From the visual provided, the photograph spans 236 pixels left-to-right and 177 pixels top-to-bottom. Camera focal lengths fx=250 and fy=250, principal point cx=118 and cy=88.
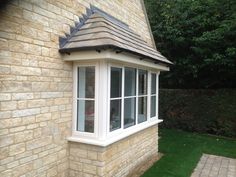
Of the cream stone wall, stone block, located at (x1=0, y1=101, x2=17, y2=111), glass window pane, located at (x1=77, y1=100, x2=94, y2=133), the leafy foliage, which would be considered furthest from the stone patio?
stone block, located at (x1=0, y1=101, x2=17, y2=111)

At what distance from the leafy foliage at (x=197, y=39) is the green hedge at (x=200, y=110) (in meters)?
1.09

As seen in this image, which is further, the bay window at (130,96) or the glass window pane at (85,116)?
the bay window at (130,96)

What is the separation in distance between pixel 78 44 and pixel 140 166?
12.9 ft

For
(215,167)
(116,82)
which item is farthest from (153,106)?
(116,82)

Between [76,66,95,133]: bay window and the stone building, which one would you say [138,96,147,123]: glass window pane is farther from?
[76,66,95,133]: bay window

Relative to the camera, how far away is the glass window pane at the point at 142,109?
716 cm

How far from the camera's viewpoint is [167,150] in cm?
894

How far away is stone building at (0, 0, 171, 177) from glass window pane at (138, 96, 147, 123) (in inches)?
21.3

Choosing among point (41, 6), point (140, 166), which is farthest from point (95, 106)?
point (140, 166)

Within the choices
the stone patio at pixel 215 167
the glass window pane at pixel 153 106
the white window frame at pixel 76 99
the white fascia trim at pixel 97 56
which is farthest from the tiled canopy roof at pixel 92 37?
the stone patio at pixel 215 167

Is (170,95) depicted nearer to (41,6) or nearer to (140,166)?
(140,166)

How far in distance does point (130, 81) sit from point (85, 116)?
1.64 metres

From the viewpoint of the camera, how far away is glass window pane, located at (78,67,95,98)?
534 cm

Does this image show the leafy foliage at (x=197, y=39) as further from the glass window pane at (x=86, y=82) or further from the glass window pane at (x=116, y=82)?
the glass window pane at (x=86, y=82)
